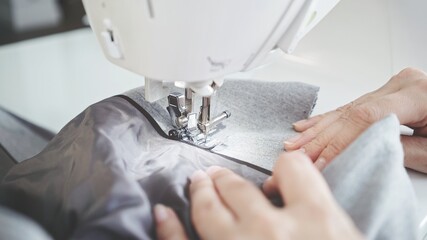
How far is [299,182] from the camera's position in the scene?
43 cm

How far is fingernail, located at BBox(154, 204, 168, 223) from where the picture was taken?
1.52 ft

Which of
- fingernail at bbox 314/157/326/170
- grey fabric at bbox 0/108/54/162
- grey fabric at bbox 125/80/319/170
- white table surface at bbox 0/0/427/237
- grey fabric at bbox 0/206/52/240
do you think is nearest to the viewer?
grey fabric at bbox 0/206/52/240

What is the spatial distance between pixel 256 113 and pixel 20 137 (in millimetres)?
419

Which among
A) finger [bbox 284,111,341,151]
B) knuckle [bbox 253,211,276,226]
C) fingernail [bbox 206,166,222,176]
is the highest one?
knuckle [bbox 253,211,276,226]

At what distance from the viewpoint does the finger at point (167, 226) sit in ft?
1.49

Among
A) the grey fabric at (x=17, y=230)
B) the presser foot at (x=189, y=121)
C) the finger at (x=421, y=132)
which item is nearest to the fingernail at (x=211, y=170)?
the presser foot at (x=189, y=121)

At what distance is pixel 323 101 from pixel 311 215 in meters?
0.56

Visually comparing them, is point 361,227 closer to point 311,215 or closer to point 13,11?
point 311,215

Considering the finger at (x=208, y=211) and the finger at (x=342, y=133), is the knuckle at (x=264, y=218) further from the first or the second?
the finger at (x=342, y=133)

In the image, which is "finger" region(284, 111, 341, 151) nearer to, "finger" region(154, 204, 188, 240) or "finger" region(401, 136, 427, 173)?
"finger" region(401, 136, 427, 173)

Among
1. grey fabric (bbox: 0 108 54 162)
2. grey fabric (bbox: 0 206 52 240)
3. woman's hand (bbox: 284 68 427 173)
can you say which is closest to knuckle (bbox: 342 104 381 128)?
woman's hand (bbox: 284 68 427 173)

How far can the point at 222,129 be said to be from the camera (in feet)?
2.45

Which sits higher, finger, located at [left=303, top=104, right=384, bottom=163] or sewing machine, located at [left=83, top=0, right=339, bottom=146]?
sewing machine, located at [left=83, top=0, right=339, bottom=146]

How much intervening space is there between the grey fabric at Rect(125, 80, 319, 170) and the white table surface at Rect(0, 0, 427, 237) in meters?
0.10
